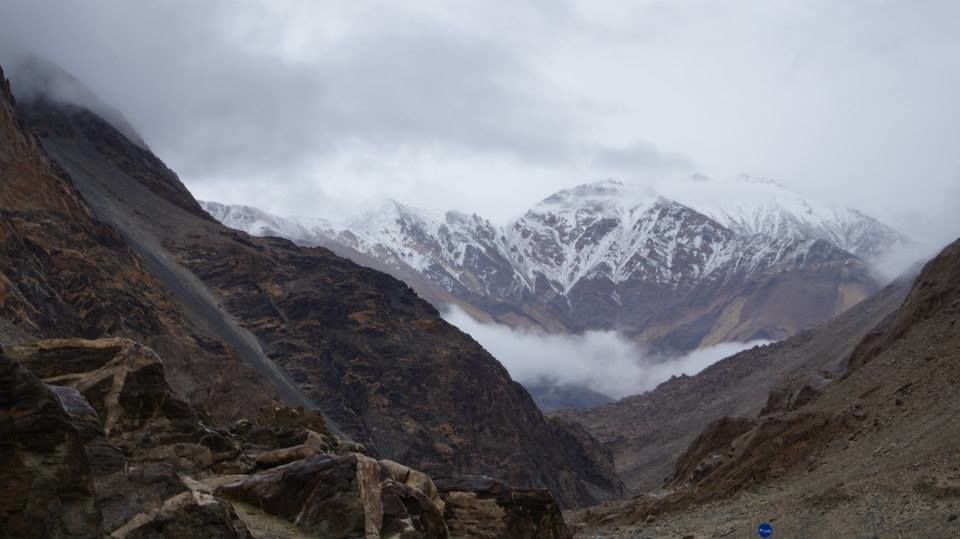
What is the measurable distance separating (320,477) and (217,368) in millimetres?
66693

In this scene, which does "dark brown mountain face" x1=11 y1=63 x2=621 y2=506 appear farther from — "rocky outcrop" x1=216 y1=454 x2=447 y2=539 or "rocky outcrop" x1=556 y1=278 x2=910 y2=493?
"rocky outcrop" x1=216 y1=454 x2=447 y2=539

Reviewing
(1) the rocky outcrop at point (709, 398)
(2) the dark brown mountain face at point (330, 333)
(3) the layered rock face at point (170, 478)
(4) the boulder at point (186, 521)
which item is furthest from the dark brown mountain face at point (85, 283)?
(1) the rocky outcrop at point (709, 398)

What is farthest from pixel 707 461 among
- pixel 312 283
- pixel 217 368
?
pixel 312 283

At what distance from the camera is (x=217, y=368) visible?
8569cm

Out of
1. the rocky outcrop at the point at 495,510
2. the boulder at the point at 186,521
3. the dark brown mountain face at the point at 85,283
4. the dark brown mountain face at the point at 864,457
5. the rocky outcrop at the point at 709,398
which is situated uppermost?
the rocky outcrop at the point at 709,398

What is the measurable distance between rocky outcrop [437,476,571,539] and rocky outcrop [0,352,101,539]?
13.2 meters

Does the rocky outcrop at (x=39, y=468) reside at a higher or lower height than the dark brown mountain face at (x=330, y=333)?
lower

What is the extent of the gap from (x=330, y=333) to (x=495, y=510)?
310 ft

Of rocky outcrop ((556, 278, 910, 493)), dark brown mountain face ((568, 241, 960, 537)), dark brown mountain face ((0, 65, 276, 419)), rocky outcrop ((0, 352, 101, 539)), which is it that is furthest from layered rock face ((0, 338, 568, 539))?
rocky outcrop ((556, 278, 910, 493))

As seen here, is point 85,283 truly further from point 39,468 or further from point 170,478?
point 39,468

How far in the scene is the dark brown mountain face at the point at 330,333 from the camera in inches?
4181

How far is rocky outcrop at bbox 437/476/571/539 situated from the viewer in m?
27.6

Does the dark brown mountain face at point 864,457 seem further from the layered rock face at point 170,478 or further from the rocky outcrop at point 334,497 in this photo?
the rocky outcrop at point 334,497

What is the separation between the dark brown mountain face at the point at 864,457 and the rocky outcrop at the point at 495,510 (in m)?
8.07
